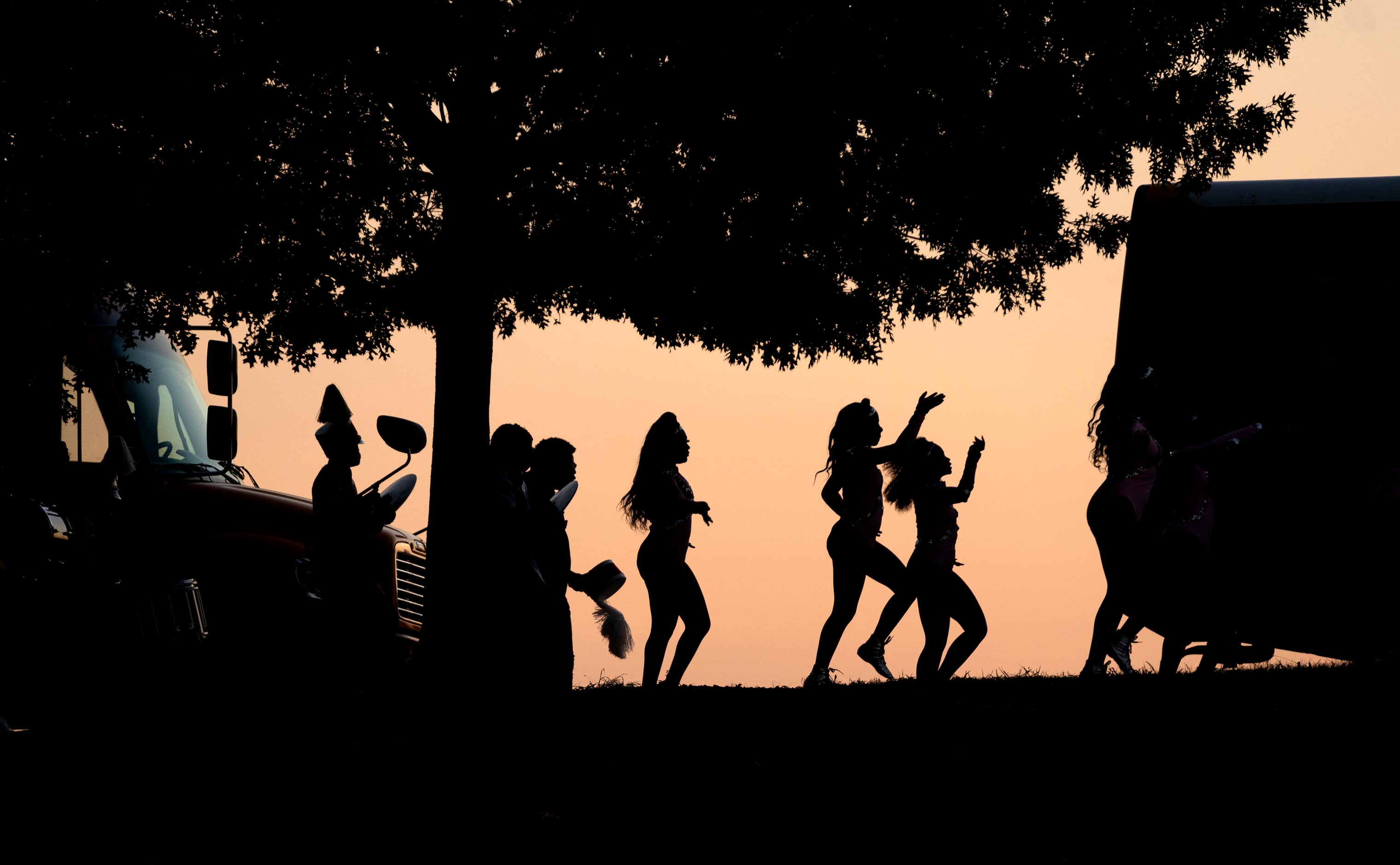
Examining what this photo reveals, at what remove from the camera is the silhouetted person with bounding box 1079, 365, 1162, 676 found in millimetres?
8906

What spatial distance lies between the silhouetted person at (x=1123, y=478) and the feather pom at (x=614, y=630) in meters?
3.31

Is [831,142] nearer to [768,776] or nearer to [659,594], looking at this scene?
[659,594]

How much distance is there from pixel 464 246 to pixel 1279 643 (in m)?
6.45

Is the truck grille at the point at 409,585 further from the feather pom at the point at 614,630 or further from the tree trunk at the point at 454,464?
the feather pom at the point at 614,630

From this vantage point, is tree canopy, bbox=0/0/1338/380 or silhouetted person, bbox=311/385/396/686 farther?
tree canopy, bbox=0/0/1338/380

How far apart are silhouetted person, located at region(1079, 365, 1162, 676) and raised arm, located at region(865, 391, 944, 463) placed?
102cm

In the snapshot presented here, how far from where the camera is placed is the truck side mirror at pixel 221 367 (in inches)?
417

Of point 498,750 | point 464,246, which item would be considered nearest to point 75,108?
point 464,246

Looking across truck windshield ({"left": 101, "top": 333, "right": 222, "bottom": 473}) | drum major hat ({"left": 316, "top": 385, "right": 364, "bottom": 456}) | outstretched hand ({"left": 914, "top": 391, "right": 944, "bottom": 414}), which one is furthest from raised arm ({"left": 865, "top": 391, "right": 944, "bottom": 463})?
truck windshield ({"left": 101, "top": 333, "right": 222, "bottom": 473})

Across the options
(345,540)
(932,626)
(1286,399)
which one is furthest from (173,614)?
(1286,399)

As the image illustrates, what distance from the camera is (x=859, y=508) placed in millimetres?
9250

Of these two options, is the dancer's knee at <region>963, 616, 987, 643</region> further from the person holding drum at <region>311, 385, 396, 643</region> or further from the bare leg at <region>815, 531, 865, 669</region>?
the person holding drum at <region>311, 385, 396, 643</region>

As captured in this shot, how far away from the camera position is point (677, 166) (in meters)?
10.2

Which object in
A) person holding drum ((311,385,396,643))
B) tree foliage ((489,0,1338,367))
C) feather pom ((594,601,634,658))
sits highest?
tree foliage ((489,0,1338,367))
